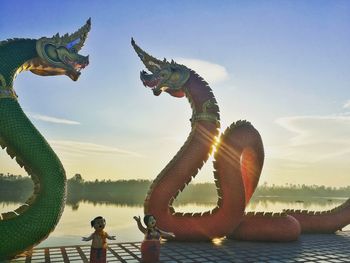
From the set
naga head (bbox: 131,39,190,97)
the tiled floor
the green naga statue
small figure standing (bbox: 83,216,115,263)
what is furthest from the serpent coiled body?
small figure standing (bbox: 83,216,115,263)

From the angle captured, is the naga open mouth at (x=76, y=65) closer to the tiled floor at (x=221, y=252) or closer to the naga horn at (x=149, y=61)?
the naga horn at (x=149, y=61)

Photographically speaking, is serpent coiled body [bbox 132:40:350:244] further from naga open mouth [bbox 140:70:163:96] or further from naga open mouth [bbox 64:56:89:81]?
naga open mouth [bbox 64:56:89:81]

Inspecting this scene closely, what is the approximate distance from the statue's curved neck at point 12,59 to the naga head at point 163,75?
2.80 metres

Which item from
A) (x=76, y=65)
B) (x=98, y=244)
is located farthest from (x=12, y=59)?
(x=98, y=244)

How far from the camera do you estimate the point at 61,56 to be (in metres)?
7.23

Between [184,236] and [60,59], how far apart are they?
179 inches

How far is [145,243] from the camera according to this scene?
598 centimetres

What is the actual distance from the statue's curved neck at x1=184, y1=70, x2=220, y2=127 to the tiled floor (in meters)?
2.84

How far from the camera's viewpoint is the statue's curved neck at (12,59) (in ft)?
21.2

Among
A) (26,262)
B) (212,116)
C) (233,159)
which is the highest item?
(212,116)

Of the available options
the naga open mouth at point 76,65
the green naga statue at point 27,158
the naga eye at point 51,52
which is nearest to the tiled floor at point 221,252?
the green naga statue at point 27,158

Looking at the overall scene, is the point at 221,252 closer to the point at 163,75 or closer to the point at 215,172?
the point at 215,172

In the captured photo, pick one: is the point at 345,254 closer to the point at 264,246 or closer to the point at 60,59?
the point at 264,246

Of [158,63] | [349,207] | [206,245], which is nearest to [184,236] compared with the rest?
[206,245]
